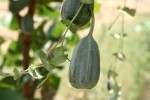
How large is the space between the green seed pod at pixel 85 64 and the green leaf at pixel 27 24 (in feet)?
1.72

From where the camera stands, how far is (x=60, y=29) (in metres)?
1.50

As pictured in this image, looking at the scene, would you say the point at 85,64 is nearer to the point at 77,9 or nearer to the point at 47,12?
the point at 77,9

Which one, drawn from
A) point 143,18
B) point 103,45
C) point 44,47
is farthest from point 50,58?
point 143,18

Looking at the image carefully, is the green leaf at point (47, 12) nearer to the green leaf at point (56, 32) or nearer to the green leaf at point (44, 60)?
the green leaf at point (56, 32)

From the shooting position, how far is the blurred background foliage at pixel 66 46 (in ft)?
4.04

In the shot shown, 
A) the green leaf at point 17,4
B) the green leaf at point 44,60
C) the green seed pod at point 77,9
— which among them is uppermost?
the green seed pod at point 77,9

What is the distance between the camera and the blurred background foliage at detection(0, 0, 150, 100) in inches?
48.5

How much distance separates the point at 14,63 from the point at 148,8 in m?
3.89

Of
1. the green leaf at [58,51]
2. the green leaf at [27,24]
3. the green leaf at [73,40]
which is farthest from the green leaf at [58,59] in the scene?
the green leaf at [73,40]

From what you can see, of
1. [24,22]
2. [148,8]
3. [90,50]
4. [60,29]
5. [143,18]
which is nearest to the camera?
[90,50]

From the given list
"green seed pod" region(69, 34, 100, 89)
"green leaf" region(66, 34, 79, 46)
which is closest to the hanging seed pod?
"green seed pod" region(69, 34, 100, 89)

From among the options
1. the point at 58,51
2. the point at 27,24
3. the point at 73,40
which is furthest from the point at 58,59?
the point at 73,40

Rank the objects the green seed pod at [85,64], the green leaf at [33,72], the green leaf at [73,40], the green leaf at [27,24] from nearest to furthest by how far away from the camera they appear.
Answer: the green seed pod at [85,64] < the green leaf at [33,72] < the green leaf at [27,24] < the green leaf at [73,40]

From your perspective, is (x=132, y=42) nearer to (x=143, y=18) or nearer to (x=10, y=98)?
(x=143, y=18)
